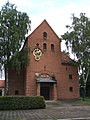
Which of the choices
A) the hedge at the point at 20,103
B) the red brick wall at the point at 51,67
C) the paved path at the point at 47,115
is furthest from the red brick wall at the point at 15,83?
the paved path at the point at 47,115

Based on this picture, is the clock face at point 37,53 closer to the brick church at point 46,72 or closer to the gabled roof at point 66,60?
the brick church at point 46,72

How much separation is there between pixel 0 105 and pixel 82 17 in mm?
26166

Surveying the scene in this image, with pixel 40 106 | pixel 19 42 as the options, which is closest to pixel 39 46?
pixel 19 42

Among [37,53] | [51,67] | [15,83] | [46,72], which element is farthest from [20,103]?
[51,67]

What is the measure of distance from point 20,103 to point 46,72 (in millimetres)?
18282

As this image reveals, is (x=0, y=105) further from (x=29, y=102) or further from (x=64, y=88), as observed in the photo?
(x=64, y=88)

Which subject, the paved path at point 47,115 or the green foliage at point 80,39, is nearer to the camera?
the paved path at point 47,115

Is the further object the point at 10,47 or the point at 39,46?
the point at 39,46

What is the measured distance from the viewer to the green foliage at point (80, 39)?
150ft

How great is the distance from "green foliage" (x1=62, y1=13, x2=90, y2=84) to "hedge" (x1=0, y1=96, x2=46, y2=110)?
19.6 meters

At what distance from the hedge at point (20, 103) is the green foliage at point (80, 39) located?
19637 millimetres

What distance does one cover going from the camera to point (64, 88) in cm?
4622

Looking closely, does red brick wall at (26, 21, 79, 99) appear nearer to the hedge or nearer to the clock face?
the clock face

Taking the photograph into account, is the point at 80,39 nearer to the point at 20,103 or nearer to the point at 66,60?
the point at 66,60
